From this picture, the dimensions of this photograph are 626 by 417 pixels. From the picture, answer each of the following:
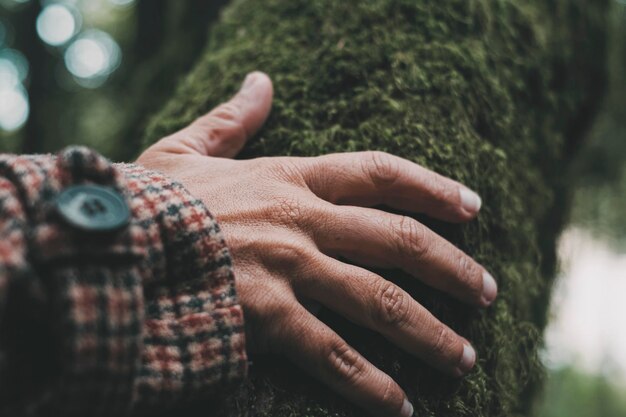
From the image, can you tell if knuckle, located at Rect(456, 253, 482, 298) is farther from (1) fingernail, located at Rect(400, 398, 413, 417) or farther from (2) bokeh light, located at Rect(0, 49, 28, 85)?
(2) bokeh light, located at Rect(0, 49, 28, 85)

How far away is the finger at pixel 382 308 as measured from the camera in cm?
122

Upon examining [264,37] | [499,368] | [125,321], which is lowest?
[499,368]

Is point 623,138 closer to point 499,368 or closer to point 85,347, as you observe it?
point 499,368

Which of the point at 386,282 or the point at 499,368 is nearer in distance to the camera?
the point at 386,282

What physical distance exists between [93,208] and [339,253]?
2.14ft

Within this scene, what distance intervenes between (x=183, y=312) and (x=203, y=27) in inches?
126

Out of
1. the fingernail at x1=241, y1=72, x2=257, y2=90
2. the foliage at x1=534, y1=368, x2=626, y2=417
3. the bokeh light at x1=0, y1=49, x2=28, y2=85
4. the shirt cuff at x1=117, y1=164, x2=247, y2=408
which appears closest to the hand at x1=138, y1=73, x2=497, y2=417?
the shirt cuff at x1=117, y1=164, x2=247, y2=408

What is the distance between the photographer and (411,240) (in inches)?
51.4

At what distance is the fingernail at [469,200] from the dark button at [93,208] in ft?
3.08

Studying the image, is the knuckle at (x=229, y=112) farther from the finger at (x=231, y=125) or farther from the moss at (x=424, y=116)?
the moss at (x=424, y=116)

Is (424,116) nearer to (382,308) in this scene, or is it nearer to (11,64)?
(382,308)

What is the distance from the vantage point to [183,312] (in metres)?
0.99

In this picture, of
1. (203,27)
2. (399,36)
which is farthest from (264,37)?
(203,27)

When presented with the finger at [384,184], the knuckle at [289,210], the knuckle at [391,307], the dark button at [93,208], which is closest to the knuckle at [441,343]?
the knuckle at [391,307]
